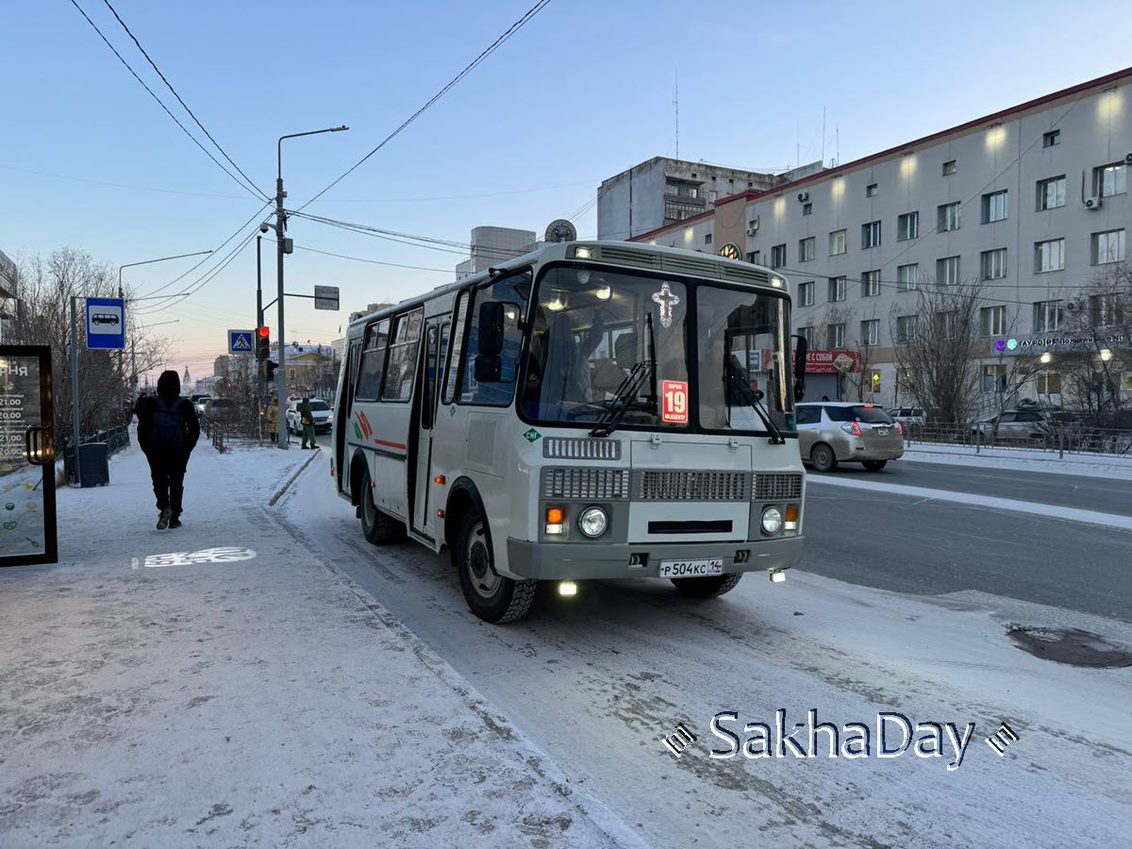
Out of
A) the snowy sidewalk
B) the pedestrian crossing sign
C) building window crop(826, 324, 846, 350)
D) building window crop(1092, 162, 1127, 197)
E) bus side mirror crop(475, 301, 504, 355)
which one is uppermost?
building window crop(1092, 162, 1127, 197)

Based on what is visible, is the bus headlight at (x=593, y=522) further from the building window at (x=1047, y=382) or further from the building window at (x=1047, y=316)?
the building window at (x=1047, y=316)

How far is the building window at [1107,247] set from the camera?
3656 centimetres

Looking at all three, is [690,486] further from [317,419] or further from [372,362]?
[317,419]

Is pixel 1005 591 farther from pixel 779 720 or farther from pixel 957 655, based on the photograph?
pixel 779 720

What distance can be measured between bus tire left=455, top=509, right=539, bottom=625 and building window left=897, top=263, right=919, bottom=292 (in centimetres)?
4606

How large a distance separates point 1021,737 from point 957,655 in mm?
1384

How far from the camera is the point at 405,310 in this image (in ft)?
27.6

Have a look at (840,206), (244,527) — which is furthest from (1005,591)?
(840,206)

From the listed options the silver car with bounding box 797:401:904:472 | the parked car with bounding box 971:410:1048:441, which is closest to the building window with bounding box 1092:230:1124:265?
the parked car with bounding box 971:410:1048:441

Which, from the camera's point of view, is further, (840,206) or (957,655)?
(840,206)

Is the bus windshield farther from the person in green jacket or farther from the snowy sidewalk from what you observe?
the person in green jacket

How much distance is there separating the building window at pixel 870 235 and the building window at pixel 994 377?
11.5 m

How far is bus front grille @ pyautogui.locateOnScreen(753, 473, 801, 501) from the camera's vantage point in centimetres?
577

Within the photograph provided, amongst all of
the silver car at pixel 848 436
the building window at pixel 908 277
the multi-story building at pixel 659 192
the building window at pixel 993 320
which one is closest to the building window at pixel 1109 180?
the building window at pixel 993 320
